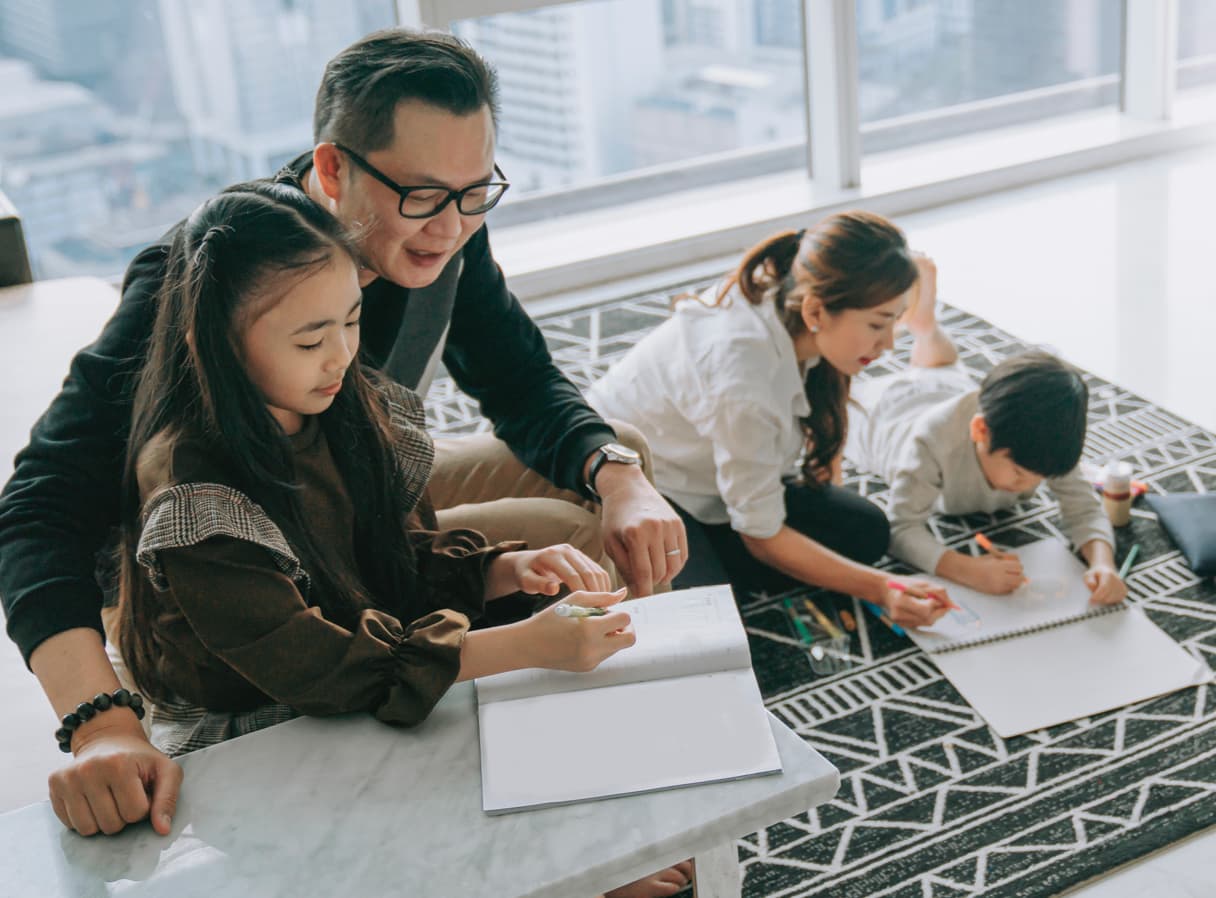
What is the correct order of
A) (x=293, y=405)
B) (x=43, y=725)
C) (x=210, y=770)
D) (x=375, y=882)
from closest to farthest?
(x=375, y=882) < (x=210, y=770) < (x=293, y=405) < (x=43, y=725)

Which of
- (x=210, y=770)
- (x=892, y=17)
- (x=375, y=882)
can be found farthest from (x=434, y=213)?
(x=892, y=17)

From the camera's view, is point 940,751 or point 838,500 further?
point 838,500

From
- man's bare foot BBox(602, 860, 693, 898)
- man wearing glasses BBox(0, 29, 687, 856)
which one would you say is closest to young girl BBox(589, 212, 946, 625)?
man wearing glasses BBox(0, 29, 687, 856)

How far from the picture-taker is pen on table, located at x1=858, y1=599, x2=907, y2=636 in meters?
2.00

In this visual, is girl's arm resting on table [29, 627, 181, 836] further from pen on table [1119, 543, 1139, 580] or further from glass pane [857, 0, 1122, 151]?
glass pane [857, 0, 1122, 151]

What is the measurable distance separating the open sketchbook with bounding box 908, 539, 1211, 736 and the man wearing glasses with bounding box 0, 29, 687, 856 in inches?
24.8

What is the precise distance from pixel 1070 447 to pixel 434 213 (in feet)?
3.62

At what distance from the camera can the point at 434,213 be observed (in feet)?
4.65

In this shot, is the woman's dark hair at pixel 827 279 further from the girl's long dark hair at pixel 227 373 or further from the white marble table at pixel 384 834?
the white marble table at pixel 384 834

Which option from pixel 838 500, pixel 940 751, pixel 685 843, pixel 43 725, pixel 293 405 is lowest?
pixel 940 751

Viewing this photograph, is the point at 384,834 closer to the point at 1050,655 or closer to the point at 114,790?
the point at 114,790

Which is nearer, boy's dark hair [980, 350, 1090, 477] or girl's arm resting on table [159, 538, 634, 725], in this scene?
girl's arm resting on table [159, 538, 634, 725]

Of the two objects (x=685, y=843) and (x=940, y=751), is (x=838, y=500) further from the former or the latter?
(x=685, y=843)

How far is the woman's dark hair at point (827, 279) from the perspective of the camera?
1.95 meters
